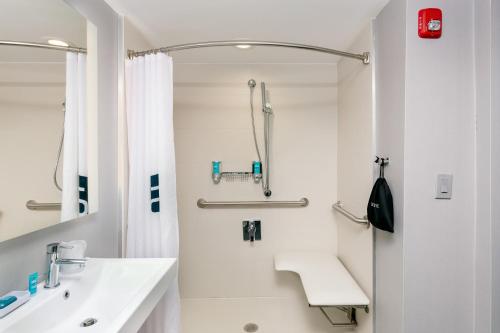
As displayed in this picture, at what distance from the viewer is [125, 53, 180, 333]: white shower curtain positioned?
147 cm

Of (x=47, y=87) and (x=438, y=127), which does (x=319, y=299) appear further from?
(x=47, y=87)

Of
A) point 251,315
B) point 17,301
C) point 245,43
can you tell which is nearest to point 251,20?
point 245,43

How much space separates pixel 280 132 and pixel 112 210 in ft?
4.71

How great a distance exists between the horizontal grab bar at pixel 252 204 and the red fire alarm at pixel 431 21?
1.45 m

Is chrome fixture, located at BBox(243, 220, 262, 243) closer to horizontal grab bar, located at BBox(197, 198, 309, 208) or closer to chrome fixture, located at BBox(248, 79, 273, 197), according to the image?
horizontal grab bar, located at BBox(197, 198, 309, 208)

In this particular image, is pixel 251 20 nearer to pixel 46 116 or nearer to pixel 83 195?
pixel 46 116

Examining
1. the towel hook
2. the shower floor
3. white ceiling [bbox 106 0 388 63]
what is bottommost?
the shower floor

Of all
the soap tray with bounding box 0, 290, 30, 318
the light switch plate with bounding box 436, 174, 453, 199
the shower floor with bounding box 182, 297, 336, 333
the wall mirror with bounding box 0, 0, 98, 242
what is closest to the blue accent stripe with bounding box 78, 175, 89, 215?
the wall mirror with bounding box 0, 0, 98, 242

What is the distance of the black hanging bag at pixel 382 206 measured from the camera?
1284mm

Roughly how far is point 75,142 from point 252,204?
140 centimetres

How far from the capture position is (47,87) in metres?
1.06

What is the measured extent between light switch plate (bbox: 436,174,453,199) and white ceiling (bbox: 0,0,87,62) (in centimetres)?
181

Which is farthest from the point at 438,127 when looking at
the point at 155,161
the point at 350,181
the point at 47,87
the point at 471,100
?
the point at 47,87

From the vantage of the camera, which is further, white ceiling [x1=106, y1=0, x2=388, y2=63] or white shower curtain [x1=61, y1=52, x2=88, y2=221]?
white ceiling [x1=106, y1=0, x2=388, y2=63]
